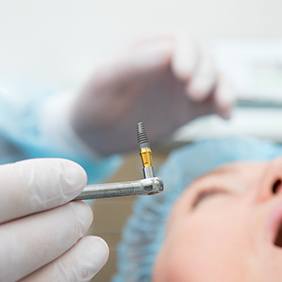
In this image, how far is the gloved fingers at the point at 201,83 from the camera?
4.11 ft

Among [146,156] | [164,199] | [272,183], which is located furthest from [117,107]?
[146,156]

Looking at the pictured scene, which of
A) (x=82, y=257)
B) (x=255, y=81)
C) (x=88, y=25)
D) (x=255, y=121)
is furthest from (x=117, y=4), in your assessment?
(x=82, y=257)

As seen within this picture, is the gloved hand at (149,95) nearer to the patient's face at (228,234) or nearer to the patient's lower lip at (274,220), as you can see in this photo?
the patient's face at (228,234)

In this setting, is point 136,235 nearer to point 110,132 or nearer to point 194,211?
point 194,211

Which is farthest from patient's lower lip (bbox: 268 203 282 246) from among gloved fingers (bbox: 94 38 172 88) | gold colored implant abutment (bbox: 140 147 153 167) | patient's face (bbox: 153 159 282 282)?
gloved fingers (bbox: 94 38 172 88)

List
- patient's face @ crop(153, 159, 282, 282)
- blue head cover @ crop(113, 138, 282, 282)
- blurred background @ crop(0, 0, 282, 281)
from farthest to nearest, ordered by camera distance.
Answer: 1. blurred background @ crop(0, 0, 282, 281)
2. blue head cover @ crop(113, 138, 282, 282)
3. patient's face @ crop(153, 159, 282, 282)

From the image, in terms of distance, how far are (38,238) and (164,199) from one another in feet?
1.78

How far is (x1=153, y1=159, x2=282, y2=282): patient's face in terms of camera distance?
2.70 feet

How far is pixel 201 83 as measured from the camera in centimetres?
126

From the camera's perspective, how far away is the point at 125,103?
1426 mm

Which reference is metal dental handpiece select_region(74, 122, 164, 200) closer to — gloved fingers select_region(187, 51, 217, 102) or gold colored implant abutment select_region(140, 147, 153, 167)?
gold colored implant abutment select_region(140, 147, 153, 167)

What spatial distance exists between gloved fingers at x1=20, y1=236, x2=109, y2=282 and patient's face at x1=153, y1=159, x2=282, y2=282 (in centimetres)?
22

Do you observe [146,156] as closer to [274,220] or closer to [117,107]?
[274,220]

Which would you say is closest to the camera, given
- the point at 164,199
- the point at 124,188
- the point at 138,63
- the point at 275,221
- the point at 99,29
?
the point at 124,188
